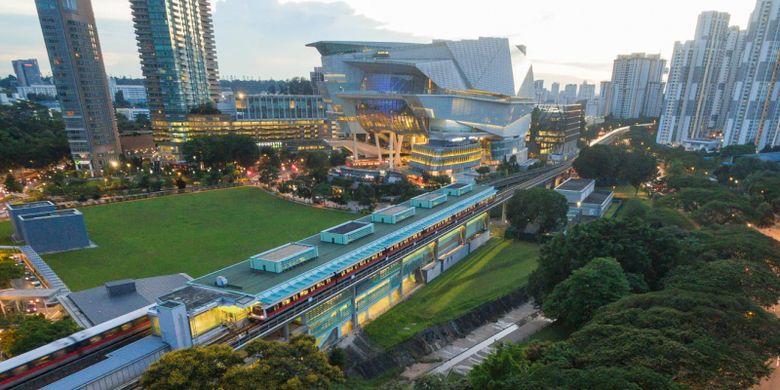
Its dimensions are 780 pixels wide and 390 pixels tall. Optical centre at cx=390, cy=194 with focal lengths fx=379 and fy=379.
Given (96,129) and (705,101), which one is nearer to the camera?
(96,129)

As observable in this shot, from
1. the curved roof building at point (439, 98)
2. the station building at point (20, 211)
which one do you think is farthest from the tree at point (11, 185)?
the curved roof building at point (439, 98)

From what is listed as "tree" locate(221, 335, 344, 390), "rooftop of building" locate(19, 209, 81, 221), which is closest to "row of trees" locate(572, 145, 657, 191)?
"tree" locate(221, 335, 344, 390)

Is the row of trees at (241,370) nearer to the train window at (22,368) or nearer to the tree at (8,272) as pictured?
the train window at (22,368)

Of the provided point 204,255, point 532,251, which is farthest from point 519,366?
point 204,255

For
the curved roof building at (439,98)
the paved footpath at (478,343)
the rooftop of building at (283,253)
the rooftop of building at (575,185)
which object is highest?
Result: the curved roof building at (439,98)

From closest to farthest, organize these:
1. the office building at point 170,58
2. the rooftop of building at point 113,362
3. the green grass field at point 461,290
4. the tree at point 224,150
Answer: the rooftop of building at point 113,362 → the green grass field at point 461,290 → the tree at point 224,150 → the office building at point 170,58

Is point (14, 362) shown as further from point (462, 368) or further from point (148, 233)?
point (148, 233)
